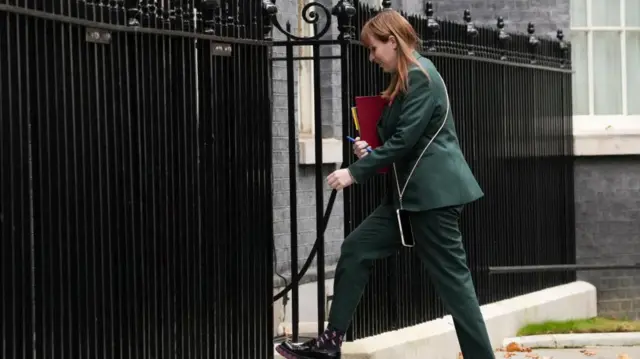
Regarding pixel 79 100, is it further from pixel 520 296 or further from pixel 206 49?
pixel 520 296

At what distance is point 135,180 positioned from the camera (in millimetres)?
6496

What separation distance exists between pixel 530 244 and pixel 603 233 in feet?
9.26

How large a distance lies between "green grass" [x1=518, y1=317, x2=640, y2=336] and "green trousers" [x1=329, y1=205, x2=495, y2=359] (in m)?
3.54

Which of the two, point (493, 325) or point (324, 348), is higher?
point (324, 348)

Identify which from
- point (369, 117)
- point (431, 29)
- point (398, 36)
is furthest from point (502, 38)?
point (398, 36)

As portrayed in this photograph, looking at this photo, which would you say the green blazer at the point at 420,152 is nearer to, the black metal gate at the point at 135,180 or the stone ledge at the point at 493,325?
the black metal gate at the point at 135,180

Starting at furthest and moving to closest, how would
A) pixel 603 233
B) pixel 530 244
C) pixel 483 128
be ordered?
1. pixel 603 233
2. pixel 530 244
3. pixel 483 128

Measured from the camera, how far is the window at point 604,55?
1450 cm

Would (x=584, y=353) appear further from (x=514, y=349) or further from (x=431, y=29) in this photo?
(x=431, y=29)

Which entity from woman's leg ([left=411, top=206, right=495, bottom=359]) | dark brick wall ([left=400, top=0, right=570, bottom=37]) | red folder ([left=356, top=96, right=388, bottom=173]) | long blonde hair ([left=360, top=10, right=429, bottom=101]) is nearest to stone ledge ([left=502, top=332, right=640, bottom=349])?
woman's leg ([left=411, top=206, right=495, bottom=359])

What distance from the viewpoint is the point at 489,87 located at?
10.7 m

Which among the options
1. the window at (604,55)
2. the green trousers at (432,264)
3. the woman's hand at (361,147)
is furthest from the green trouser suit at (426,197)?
the window at (604,55)

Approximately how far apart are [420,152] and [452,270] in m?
0.60

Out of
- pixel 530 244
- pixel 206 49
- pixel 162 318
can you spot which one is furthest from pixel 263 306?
pixel 530 244
